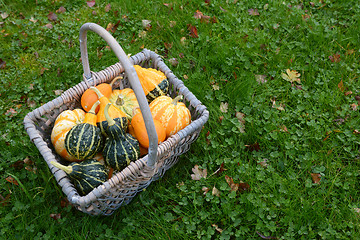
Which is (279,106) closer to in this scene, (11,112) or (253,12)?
(253,12)

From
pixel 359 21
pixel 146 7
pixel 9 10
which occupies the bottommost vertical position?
pixel 359 21

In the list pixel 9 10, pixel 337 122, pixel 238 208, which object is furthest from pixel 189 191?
pixel 9 10

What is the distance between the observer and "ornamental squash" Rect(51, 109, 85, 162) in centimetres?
284

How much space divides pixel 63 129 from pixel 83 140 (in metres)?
Result: 0.30

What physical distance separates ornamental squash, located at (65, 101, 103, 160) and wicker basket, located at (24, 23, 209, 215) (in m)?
0.19

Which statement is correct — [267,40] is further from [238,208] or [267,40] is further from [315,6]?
[238,208]

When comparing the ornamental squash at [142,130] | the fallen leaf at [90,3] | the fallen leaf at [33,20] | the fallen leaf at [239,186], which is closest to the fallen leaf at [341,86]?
the fallen leaf at [239,186]

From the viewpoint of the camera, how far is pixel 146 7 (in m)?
4.89

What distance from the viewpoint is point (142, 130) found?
283 centimetres

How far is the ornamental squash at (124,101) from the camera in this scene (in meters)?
3.10

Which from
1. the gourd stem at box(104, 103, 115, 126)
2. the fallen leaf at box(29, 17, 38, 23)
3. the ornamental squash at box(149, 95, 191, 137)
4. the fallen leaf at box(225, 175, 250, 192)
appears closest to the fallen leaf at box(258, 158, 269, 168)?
the fallen leaf at box(225, 175, 250, 192)

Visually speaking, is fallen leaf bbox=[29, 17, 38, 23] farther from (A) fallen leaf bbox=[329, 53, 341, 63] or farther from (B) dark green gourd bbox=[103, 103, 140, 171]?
(A) fallen leaf bbox=[329, 53, 341, 63]

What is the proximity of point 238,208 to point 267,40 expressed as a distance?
2.56m

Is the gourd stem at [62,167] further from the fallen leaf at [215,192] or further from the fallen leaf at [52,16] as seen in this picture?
the fallen leaf at [52,16]
